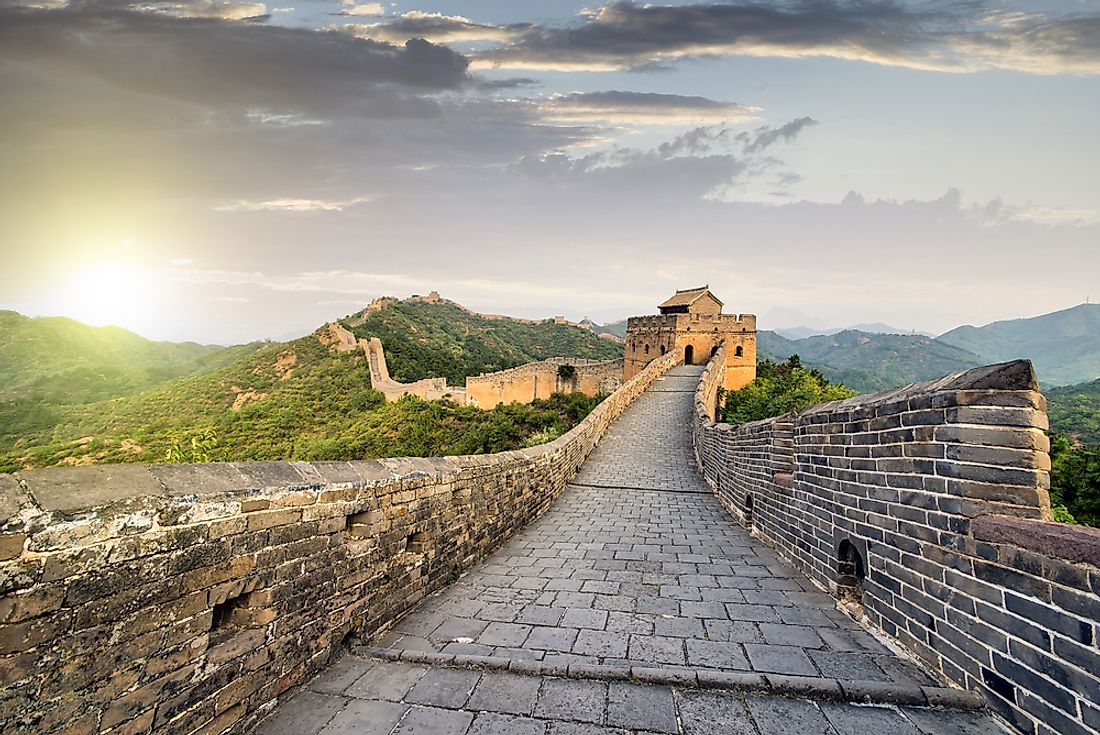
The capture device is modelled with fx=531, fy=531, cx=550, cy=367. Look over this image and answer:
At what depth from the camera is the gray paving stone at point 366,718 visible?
2.37 m

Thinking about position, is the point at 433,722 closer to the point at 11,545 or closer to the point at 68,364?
the point at 11,545

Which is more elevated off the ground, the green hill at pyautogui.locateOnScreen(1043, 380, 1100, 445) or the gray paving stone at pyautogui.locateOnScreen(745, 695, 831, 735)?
the green hill at pyautogui.locateOnScreen(1043, 380, 1100, 445)

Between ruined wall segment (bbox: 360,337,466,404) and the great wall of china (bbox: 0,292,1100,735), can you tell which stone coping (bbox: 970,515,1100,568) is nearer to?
the great wall of china (bbox: 0,292,1100,735)

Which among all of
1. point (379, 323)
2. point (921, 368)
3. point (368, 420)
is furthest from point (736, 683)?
point (921, 368)

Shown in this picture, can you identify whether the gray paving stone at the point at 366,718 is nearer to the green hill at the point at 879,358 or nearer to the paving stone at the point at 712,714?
the paving stone at the point at 712,714

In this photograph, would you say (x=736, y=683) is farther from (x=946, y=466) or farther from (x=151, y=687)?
(x=151, y=687)

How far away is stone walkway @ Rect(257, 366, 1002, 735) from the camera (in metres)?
2.43

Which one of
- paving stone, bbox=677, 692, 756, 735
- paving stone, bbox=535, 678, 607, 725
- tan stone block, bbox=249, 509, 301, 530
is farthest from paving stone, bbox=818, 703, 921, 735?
tan stone block, bbox=249, 509, 301, 530

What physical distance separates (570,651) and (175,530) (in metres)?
2.17

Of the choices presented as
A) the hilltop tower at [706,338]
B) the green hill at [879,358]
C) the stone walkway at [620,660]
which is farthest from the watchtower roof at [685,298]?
the stone walkway at [620,660]

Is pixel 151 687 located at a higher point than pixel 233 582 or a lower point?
lower

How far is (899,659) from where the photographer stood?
9.77 ft

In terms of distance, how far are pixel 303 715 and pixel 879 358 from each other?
95.2 m

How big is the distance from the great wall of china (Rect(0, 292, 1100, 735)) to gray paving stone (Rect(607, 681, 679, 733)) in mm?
1415
